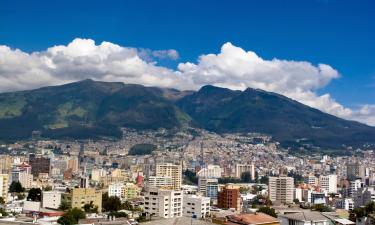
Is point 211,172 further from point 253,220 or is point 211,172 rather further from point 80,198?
point 253,220

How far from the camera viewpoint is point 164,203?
94.3 feet

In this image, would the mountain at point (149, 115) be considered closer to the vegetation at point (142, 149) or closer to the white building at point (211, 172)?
the vegetation at point (142, 149)

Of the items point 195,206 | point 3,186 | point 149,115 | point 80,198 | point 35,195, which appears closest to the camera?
point 195,206

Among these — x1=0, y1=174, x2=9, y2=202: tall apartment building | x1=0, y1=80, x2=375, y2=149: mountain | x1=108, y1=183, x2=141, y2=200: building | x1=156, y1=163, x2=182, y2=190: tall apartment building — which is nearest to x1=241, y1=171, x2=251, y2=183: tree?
x1=156, y1=163, x2=182, y2=190: tall apartment building

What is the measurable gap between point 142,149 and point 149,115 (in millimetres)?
41986

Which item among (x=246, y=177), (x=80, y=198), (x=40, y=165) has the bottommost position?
(x=80, y=198)

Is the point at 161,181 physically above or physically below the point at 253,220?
above

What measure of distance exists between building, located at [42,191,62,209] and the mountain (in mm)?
96301

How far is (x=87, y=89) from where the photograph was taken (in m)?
180

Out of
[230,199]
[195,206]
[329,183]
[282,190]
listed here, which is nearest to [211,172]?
[329,183]

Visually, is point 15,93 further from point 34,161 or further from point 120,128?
point 34,161

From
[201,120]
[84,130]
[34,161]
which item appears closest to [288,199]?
[34,161]

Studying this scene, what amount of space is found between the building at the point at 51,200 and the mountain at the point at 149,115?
96.3 meters

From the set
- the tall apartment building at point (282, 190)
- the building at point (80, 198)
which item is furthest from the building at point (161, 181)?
the building at point (80, 198)
